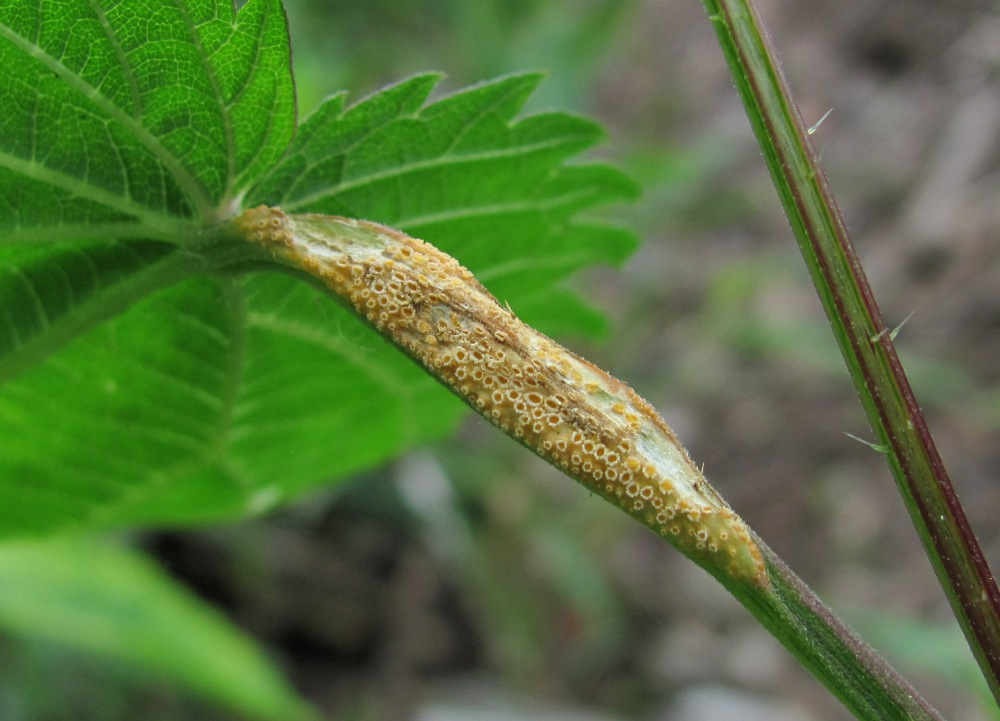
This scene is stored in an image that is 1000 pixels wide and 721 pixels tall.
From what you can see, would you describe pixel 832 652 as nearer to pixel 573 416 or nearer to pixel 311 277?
pixel 573 416

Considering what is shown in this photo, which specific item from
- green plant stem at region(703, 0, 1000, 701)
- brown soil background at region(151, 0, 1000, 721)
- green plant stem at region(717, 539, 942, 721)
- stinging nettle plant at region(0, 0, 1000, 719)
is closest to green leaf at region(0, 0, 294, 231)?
stinging nettle plant at region(0, 0, 1000, 719)

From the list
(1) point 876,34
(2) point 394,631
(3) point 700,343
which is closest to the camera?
(2) point 394,631

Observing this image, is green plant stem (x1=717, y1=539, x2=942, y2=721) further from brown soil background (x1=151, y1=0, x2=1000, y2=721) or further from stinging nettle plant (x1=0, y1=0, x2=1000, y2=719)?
brown soil background (x1=151, y1=0, x2=1000, y2=721)

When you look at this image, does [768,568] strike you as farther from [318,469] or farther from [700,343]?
[700,343]

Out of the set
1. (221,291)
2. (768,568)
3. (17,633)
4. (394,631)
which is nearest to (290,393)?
(221,291)

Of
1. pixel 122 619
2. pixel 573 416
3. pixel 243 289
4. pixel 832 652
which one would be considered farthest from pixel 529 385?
pixel 122 619

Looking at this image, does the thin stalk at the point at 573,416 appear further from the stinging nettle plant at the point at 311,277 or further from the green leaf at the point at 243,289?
the green leaf at the point at 243,289
